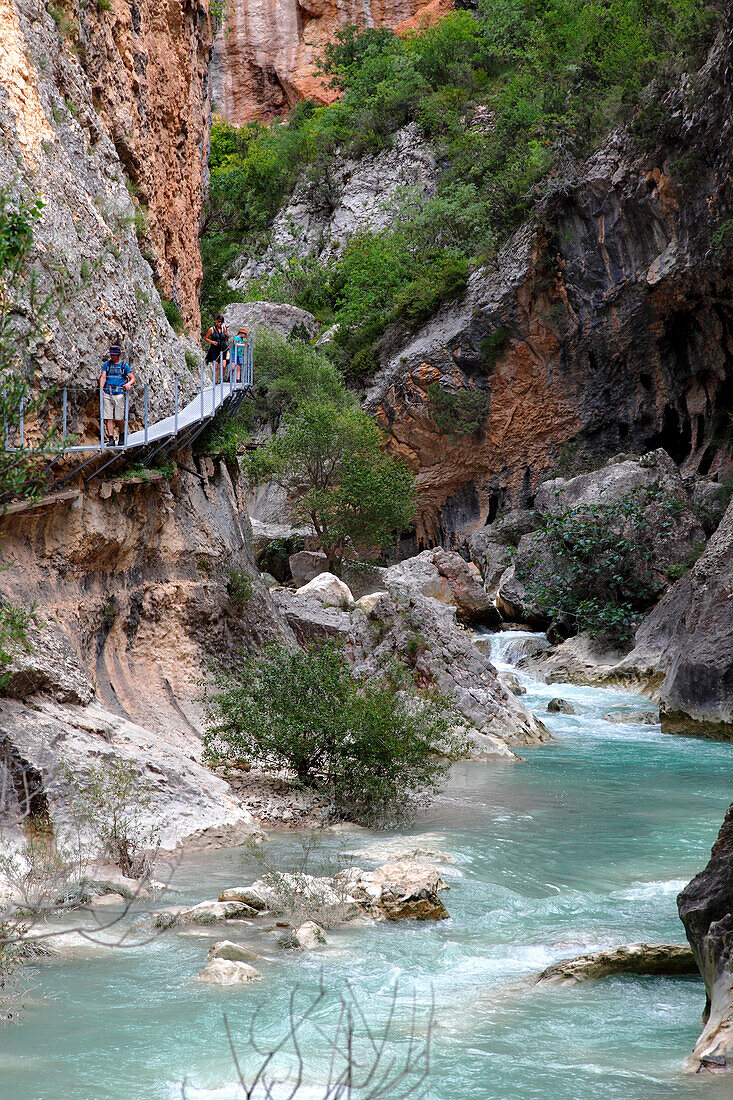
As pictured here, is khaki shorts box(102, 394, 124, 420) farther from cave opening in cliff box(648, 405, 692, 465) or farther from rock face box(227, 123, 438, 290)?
rock face box(227, 123, 438, 290)

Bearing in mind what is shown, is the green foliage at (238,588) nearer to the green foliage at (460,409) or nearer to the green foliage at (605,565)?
the green foliage at (605,565)

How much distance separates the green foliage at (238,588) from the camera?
51.7 feet

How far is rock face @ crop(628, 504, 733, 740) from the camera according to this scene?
1753cm

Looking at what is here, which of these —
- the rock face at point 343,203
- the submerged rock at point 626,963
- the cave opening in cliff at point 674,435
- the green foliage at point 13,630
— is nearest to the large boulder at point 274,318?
the rock face at point 343,203

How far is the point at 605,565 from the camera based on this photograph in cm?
2652

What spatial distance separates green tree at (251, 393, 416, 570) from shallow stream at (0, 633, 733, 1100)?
19823 mm

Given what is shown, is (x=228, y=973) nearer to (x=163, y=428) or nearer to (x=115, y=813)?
(x=115, y=813)

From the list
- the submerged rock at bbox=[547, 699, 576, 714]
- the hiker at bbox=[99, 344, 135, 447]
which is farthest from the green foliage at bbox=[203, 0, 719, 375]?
the hiker at bbox=[99, 344, 135, 447]

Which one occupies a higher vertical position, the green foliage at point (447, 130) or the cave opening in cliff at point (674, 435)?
the green foliage at point (447, 130)

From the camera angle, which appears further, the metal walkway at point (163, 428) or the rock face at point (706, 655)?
the rock face at point (706, 655)

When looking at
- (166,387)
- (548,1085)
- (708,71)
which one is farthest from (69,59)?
(708,71)

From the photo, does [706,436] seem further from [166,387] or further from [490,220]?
[166,387]

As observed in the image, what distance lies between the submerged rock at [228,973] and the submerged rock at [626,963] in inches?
82.6

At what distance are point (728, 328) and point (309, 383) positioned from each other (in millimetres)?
15469
